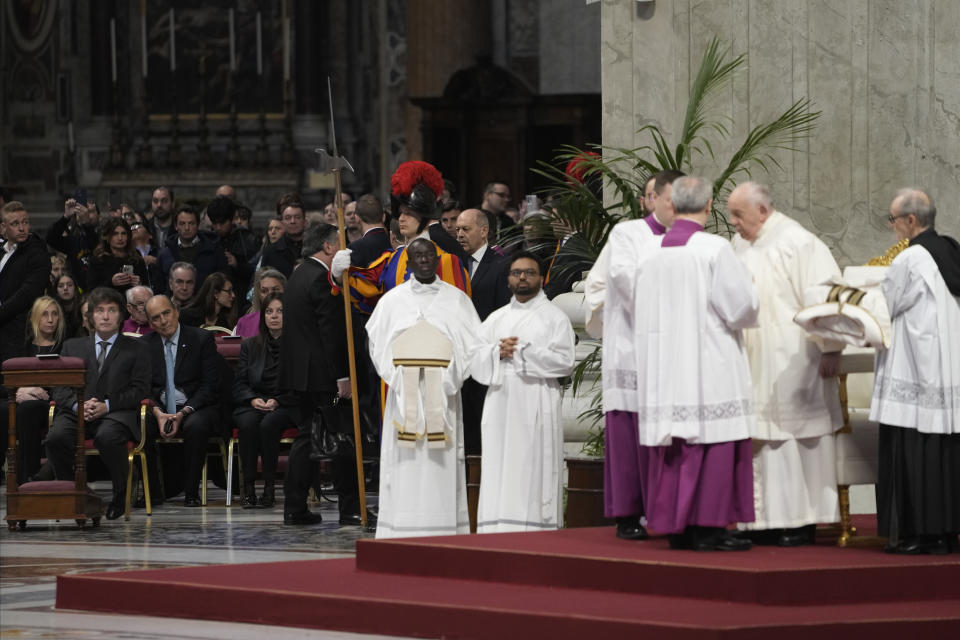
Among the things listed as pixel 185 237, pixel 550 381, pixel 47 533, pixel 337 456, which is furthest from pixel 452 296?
pixel 185 237

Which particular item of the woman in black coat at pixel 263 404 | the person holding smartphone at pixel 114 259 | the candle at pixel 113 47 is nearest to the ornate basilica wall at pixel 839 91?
the woman in black coat at pixel 263 404

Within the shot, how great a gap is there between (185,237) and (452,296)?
5007 millimetres

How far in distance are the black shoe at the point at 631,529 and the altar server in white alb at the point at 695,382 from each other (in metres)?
0.31

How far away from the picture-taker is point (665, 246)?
26.0ft

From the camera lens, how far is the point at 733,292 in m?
7.71

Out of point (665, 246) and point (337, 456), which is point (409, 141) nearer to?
point (337, 456)

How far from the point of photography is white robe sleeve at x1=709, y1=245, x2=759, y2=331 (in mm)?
7699

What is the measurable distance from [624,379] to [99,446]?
4.58m

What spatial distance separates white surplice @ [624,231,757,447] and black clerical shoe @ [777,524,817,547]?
2.18ft

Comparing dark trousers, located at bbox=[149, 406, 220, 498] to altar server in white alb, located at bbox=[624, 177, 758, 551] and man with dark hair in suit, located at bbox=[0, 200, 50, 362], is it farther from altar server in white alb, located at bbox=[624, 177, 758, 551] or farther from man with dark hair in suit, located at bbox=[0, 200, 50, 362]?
altar server in white alb, located at bbox=[624, 177, 758, 551]

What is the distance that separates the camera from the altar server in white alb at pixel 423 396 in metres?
9.74

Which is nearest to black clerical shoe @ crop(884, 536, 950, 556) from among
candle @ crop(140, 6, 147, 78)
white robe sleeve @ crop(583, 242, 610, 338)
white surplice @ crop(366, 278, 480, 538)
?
white robe sleeve @ crop(583, 242, 610, 338)

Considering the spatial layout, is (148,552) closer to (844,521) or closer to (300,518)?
(300,518)

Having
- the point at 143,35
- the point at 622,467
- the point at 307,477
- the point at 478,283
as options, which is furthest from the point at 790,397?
the point at 143,35
